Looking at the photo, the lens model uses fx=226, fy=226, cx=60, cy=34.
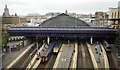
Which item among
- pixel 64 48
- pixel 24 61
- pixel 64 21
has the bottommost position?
pixel 24 61

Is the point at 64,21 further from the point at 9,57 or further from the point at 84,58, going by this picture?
the point at 9,57

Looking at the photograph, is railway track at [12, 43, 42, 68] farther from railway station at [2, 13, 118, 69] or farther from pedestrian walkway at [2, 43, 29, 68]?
pedestrian walkway at [2, 43, 29, 68]

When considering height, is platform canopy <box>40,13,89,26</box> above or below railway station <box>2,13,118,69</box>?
above

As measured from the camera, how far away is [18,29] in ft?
102

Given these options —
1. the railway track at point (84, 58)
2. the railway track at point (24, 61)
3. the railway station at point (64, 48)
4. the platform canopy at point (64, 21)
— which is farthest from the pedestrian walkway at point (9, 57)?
the platform canopy at point (64, 21)

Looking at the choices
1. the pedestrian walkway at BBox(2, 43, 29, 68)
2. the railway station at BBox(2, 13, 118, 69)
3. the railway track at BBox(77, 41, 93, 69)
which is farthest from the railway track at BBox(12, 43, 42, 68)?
the railway track at BBox(77, 41, 93, 69)

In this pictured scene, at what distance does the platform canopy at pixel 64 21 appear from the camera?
131 feet

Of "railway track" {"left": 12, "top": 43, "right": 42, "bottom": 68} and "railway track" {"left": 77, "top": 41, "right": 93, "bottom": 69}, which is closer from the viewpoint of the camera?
"railway track" {"left": 12, "top": 43, "right": 42, "bottom": 68}

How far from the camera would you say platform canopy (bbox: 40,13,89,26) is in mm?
39812

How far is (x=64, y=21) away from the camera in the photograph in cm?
4016

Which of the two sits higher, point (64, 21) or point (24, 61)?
point (64, 21)

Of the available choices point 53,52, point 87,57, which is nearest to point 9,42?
point 53,52

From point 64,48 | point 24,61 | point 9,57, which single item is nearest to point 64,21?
point 64,48

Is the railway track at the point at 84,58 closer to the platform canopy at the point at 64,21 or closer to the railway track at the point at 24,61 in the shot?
the railway track at the point at 24,61
